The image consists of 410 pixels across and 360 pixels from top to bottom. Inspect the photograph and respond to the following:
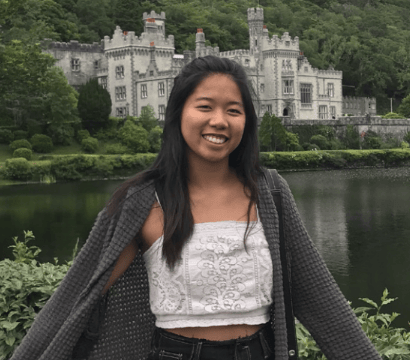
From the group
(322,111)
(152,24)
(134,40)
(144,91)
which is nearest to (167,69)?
(144,91)

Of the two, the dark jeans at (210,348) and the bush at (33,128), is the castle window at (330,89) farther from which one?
the dark jeans at (210,348)

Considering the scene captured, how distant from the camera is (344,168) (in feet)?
159

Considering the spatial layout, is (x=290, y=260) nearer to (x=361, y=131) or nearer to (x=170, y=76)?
(x=170, y=76)

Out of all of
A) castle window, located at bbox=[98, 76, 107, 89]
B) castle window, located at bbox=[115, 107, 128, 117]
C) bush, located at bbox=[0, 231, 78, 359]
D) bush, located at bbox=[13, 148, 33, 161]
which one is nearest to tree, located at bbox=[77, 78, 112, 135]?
castle window, located at bbox=[115, 107, 128, 117]

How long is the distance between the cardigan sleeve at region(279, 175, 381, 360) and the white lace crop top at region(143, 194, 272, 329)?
12cm

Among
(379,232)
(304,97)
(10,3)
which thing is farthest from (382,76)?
(379,232)

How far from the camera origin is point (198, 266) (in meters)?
2.53

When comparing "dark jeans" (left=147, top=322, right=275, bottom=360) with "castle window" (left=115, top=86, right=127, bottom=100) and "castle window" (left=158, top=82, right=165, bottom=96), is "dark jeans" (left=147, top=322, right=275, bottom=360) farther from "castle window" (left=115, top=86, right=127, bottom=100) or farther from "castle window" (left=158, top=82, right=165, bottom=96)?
"castle window" (left=115, top=86, right=127, bottom=100)

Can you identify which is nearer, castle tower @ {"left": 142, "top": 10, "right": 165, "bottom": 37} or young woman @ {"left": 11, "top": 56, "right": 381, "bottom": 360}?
young woman @ {"left": 11, "top": 56, "right": 381, "bottom": 360}

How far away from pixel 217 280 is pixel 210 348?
23 centimetres

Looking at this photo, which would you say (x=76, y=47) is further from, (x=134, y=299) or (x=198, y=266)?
(x=198, y=266)

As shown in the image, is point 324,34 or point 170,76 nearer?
point 170,76

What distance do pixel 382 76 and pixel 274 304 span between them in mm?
74606

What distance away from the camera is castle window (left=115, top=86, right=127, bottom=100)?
53.5 metres
